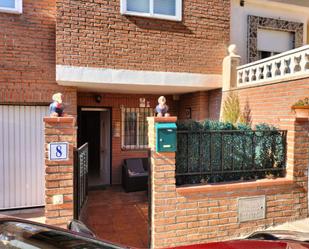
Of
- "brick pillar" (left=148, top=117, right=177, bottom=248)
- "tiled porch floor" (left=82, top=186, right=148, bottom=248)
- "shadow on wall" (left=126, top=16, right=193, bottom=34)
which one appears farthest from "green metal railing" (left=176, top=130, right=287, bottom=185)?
"shadow on wall" (left=126, top=16, right=193, bottom=34)

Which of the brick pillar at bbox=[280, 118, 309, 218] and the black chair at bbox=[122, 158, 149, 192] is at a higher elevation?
the brick pillar at bbox=[280, 118, 309, 218]

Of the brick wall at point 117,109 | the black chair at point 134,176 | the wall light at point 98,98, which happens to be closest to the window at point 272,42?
the brick wall at point 117,109

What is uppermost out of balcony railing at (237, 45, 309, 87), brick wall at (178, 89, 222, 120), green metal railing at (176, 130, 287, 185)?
balcony railing at (237, 45, 309, 87)

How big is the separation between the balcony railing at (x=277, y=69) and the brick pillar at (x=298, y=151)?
1149 mm

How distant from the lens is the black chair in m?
7.52

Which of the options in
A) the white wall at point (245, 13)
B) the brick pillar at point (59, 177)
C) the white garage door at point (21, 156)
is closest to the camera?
the brick pillar at point (59, 177)

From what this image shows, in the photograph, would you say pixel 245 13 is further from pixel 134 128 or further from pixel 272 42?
pixel 134 128

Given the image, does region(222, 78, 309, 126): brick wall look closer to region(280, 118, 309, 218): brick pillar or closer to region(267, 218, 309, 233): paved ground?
region(280, 118, 309, 218): brick pillar

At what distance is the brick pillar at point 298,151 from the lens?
459 centimetres

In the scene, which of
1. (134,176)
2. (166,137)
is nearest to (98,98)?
(134,176)

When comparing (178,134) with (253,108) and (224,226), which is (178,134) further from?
(253,108)

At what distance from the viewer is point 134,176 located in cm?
753

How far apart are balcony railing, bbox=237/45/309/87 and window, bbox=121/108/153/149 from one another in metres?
3.37

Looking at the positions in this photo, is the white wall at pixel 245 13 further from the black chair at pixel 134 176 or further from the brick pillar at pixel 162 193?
the brick pillar at pixel 162 193
